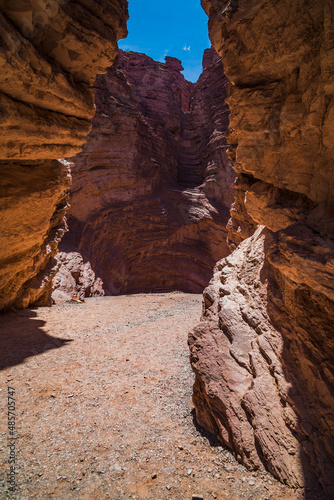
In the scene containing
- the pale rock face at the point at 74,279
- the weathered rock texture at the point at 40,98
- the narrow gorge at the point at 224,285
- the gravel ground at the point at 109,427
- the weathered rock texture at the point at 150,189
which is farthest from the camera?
the weathered rock texture at the point at 150,189

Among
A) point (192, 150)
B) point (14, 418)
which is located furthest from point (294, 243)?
point (192, 150)

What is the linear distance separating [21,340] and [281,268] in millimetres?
5949

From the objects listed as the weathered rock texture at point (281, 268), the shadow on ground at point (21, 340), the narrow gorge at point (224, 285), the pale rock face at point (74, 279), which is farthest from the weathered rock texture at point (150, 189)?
the weathered rock texture at point (281, 268)

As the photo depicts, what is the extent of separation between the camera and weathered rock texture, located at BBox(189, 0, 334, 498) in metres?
2.97

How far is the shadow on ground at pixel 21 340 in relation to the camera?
5.30 metres

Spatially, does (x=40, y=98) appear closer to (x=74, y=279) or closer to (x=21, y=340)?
(x=21, y=340)

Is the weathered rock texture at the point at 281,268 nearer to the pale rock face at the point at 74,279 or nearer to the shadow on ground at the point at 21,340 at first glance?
the shadow on ground at the point at 21,340

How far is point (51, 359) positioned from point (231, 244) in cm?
817

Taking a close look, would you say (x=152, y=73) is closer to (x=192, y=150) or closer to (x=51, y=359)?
(x=192, y=150)

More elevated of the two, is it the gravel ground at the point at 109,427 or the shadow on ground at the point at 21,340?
the gravel ground at the point at 109,427

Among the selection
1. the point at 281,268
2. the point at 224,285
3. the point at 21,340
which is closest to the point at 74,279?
the point at 21,340

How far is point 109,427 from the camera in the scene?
3.53 m

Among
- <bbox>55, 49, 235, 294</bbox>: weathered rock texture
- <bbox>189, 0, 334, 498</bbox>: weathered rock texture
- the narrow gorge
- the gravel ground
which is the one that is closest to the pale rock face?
<bbox>55, 49, 235, 294</bbox>: weathered rock texture

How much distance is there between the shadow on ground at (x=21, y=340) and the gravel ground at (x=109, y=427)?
2 cm
